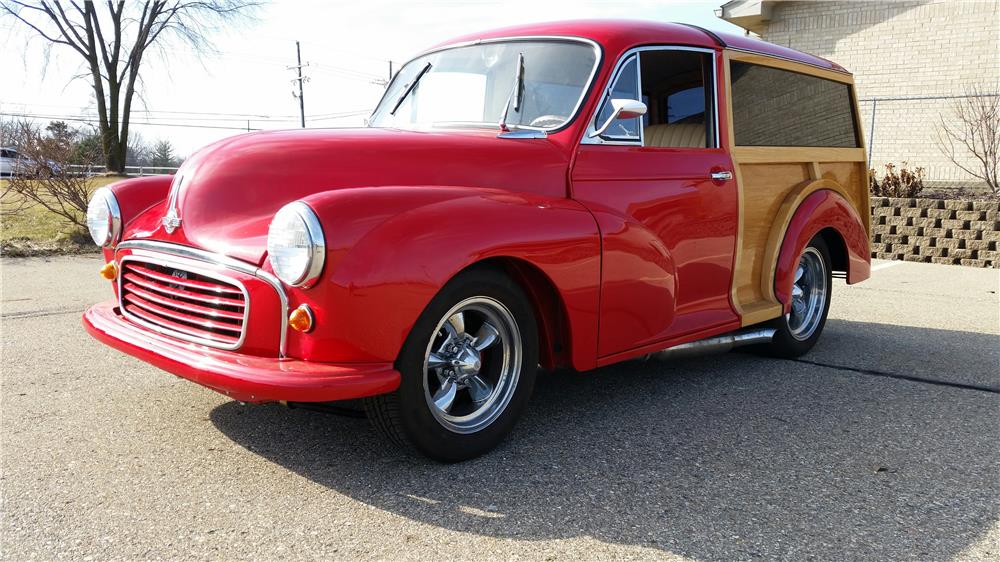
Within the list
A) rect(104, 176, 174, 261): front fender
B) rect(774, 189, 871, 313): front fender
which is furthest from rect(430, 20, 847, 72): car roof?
rect(104, 176, 174, 261): front fender

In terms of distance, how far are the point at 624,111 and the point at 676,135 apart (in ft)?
2.53

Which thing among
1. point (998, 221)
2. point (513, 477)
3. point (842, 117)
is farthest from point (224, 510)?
point (998, 221)

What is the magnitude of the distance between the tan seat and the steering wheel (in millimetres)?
569

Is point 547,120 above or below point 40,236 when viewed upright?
above

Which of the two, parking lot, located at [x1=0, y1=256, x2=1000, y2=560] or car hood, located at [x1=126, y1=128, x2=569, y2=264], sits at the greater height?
car hood, located at [x1=126, y1=128, x2=569, y2=264]

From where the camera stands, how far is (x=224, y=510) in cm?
277

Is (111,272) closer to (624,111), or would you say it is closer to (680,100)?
(624,111)

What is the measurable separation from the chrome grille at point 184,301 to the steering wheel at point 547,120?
1.62 metres

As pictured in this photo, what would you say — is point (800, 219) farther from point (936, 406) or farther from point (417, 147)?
point (417, 147)

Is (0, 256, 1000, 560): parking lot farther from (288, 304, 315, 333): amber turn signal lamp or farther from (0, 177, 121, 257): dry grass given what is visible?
(0, 177, 121, 257): dry grass

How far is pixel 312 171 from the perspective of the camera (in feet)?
10.9

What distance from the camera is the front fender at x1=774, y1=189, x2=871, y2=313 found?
4801 mm

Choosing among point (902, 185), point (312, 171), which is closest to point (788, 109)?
point (312, 171)

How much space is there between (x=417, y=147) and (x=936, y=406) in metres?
2.90
